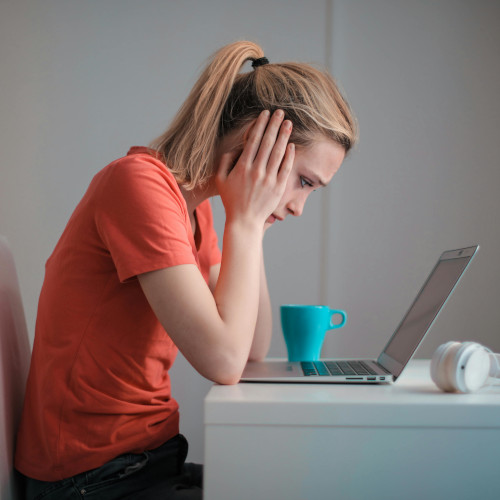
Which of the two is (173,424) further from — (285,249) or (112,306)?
(285,249)

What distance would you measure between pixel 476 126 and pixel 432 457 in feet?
5.10

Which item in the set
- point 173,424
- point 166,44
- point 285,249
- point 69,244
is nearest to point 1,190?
point 166,44

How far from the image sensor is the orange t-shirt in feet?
2.65

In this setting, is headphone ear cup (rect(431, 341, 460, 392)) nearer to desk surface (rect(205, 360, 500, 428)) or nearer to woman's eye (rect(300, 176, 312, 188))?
desk surface (rect(205, 360, 500, 428))

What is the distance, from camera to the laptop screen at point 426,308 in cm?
83

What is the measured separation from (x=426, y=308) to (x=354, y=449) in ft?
1.18

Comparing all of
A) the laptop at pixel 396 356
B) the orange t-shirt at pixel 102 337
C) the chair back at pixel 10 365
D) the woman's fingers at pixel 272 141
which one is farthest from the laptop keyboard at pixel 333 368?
the chair back at pixel 10 365

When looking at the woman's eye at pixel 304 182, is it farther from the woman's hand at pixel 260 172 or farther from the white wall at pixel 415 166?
the white wall at pixel 415 166

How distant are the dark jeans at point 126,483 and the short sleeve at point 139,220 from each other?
0.91ft

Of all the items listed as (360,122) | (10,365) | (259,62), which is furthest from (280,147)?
(360,122)

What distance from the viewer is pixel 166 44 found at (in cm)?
193

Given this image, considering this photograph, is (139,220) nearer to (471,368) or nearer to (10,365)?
(10,365)

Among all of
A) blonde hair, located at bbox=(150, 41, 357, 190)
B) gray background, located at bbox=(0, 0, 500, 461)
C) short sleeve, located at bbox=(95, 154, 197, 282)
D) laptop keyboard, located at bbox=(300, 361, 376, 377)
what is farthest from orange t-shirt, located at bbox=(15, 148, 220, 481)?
gray background, located at bbox=(0, 0, 500, 461)

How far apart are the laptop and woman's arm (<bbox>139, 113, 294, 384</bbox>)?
0.22 ft
